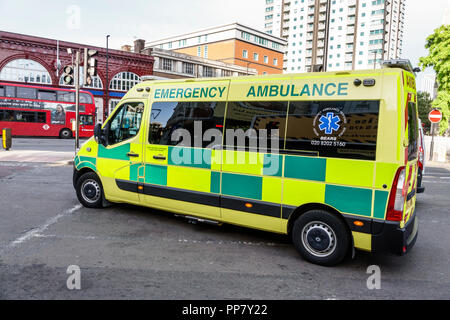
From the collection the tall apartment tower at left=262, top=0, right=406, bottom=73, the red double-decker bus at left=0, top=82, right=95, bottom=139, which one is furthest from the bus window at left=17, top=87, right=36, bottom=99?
the tall apartment tower at left=262, top=0, right=406, bottom=73

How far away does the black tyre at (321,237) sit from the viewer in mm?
4320

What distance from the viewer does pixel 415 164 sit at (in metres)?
4.81

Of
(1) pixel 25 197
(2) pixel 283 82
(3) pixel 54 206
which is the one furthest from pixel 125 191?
(2) pixel 283 82

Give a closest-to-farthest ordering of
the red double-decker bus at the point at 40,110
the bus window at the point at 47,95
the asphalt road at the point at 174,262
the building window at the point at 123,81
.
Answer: the asphalt road at the point at 174,262
the red double-decker bus at the point at 40,110
the bus window at the point at 47,95
the building window at the point at 123,81

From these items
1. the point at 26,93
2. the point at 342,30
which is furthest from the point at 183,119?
the point at 342,30

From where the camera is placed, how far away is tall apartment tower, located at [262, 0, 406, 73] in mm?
80438

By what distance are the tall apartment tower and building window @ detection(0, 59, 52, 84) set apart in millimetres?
53982

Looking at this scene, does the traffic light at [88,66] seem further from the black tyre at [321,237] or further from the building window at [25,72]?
the building window at [25,72]

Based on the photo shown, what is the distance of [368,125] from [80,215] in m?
4.98

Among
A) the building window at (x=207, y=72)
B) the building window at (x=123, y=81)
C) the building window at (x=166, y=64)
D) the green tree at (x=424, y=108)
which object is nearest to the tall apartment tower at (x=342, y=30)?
the green tree at (x=424, y=108)

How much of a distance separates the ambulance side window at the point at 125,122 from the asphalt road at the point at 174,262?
1.43 m

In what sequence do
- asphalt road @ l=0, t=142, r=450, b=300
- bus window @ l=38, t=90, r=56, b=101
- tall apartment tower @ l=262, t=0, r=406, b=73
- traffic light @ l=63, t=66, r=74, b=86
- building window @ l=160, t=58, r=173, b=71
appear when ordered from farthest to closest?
tall apartment tower @ l=262, t=0, r=406, b=73, building window @ l=160, t=58, r=173, b=71, bus window @ l=38, t=90, r=56, b=101, traffic light @ l=63, t=66, r=74, b=86, asphalt road @ l=0, t=142, r=450, b=300

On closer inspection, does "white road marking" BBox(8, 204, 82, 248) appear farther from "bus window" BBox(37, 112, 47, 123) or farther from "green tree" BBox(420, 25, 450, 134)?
"green tree" BBox(420, 25, 450, 134)

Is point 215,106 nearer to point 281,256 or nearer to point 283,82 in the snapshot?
point 283,82
